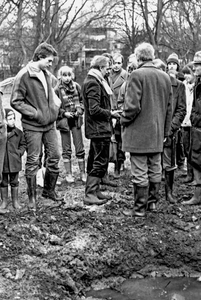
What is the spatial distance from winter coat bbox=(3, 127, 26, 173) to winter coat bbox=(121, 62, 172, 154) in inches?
52.8

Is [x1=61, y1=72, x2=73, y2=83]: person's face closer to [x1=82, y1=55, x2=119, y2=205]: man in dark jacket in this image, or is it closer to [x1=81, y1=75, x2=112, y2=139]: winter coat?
[x1=82, y1=55, x2=119, y2=205]: man in dark jacket

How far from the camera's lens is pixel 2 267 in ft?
15.7

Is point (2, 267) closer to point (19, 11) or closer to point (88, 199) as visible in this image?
point (88, 199)

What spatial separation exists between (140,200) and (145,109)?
1111 millimetres

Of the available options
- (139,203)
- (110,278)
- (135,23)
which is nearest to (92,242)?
(110,278)

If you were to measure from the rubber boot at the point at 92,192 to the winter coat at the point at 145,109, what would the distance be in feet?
2.79

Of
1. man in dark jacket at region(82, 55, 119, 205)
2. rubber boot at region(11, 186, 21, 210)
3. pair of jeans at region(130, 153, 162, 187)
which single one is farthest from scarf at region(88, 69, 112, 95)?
rubber boot at region(11, 186, 21, 210)

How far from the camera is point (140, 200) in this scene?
5969 millimetres

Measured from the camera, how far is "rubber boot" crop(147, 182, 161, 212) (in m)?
6.09

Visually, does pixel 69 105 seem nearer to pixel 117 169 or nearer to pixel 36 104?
pixel 117 169

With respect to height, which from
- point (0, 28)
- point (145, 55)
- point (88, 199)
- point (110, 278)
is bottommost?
point (110, 278)

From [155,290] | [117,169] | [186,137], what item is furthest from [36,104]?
[186,137]

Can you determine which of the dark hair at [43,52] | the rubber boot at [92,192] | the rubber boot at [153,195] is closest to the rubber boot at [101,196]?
the rubber boot at [92,192]

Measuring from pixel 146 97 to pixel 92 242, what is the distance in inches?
69.4
